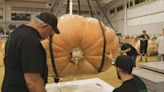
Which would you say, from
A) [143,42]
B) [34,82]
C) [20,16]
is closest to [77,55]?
[34,82]

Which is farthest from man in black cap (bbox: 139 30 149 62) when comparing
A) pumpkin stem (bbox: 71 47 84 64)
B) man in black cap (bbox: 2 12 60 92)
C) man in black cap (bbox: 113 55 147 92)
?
man in black cap (bbox: 2 12 60 92)

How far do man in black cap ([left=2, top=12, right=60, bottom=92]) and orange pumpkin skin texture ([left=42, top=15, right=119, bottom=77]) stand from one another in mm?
179

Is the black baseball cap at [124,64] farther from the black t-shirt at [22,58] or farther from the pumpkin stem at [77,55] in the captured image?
the black t-shirt at [22,58]

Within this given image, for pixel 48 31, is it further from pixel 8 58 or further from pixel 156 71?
pixel 156 71

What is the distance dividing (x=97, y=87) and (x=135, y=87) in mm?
465

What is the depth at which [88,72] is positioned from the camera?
71.4 inches

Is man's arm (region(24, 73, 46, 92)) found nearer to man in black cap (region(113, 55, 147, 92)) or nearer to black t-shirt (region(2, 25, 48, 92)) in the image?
black t-shirt (region(2, 25, 48, 92))

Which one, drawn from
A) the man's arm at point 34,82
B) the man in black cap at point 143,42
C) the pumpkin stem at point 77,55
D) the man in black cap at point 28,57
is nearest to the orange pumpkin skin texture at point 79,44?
the pumpkin stem at point 77,55

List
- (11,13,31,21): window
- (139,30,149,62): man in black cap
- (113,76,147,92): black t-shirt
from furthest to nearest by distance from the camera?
1. (11,13,31,21): window
2. (139,30,149,62): man in black cap
3. (113,76,147,92): black t-shirt

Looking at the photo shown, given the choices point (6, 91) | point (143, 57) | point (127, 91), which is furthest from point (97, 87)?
point (143, 57)

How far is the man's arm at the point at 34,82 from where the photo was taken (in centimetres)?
135

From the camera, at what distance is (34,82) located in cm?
136

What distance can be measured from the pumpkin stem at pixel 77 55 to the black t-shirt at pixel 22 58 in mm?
254

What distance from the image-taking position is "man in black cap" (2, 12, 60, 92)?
52.3 inches
